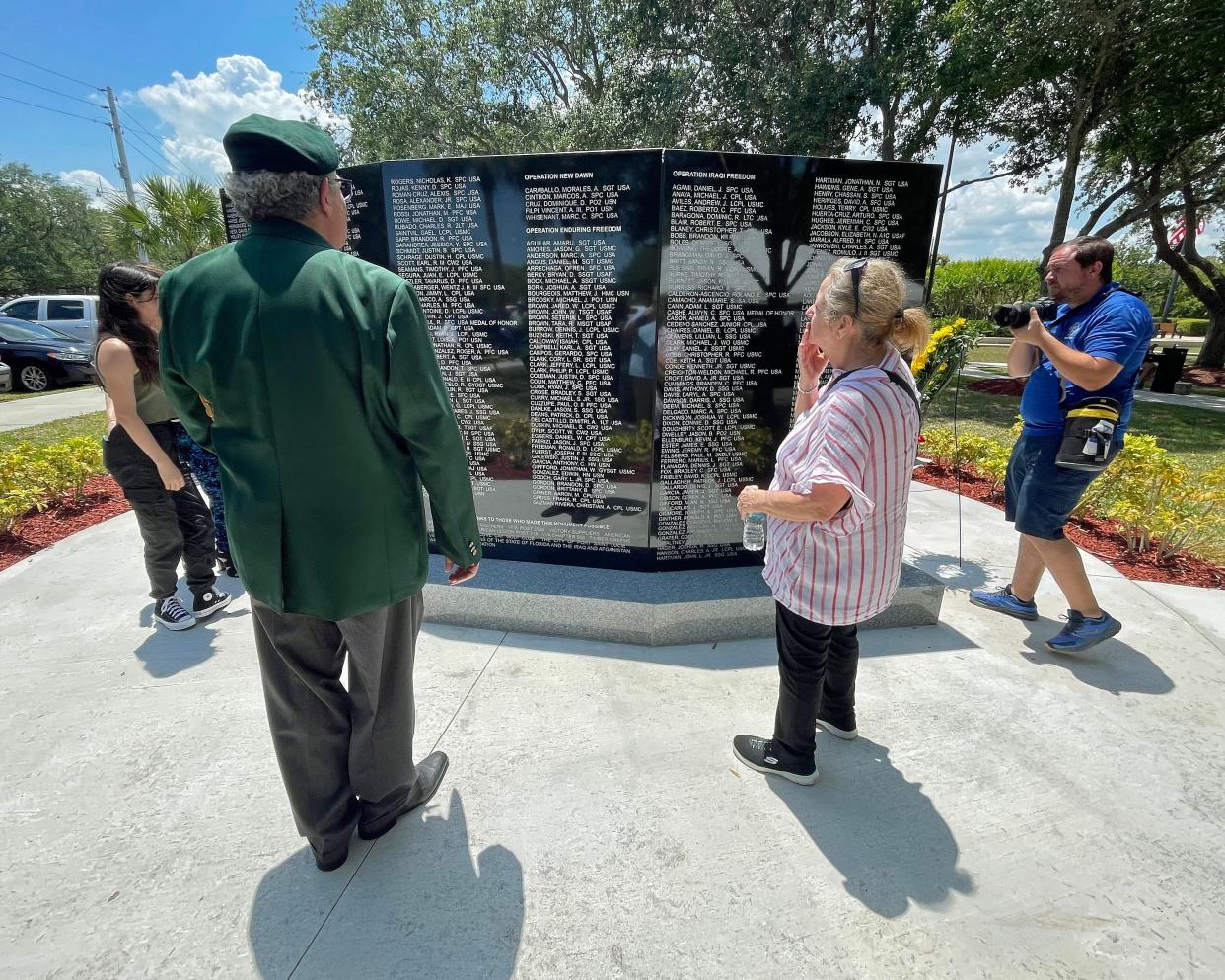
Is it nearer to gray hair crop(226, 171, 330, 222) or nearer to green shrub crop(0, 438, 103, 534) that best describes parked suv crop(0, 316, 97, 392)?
green shrub crop(0, 438, 103, 534)

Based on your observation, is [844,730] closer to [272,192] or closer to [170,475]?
[272,192]

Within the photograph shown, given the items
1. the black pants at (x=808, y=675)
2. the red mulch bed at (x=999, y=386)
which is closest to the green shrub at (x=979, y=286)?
the red mulch bed at (x=999, y=386)

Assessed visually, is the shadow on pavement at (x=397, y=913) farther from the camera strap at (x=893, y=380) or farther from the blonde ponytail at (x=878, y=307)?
the blonde ponytail at (x=878, y=307)

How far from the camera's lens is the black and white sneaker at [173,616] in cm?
351

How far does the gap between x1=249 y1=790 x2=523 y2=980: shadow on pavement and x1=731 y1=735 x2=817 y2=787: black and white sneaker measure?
0.99 meters

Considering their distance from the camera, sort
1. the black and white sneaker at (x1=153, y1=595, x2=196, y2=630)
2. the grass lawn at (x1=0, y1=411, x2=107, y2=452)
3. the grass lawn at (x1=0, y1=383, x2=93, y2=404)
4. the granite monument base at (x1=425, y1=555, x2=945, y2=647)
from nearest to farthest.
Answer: the granite monument base at (x1=425, y1=555, x2=945, y2=647)
the black and white sneaker at (x1=153, y1=595, x2=196, y2=630)
the grass lawn at (x1=0, y1=411, x2=107, y2=452)
the grass lawn at (x1=0, y1=383, x2=93, y2=404)

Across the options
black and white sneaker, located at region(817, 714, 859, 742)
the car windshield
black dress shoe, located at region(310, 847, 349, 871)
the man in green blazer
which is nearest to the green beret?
the man in green blazer

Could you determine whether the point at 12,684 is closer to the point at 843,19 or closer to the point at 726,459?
the point at 726,459

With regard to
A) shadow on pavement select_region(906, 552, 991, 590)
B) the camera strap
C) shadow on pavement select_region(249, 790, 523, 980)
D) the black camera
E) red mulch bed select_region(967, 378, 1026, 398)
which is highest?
the black camera

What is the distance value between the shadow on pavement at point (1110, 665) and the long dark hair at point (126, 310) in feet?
16.4

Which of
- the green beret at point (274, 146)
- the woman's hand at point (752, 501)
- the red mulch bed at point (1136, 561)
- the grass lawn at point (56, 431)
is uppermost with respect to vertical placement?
the green beret at point (274, 146)

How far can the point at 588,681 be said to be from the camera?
3.04 m

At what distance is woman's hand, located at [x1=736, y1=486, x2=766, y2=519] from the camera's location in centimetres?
199

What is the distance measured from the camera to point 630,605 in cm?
334
